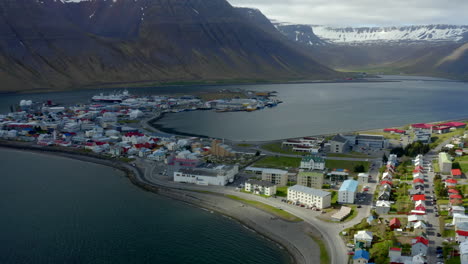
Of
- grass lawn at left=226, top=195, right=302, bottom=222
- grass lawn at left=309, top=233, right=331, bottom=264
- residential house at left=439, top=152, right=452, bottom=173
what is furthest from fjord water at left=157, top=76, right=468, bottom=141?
grass lawn at left=309, top=233, right=331, bottom=264

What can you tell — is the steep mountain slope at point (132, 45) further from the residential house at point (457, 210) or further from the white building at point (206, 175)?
the residential house at point (457, 210)

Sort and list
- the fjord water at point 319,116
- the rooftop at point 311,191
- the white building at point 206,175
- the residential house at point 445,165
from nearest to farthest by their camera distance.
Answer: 1. the rooftop at point 311,191
2. the white building at point 206,175
3. the residential house at point 445,165
4. the fjord water at point 319,116

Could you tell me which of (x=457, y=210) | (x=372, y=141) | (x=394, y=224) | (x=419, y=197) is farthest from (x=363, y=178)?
(x=372, y=141)

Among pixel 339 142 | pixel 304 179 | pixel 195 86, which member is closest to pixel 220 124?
pixel 339 142

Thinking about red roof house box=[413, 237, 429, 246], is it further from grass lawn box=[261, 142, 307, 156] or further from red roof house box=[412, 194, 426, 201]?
grass lawn box=[261, 142, 307, 156]

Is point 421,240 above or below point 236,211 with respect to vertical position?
above

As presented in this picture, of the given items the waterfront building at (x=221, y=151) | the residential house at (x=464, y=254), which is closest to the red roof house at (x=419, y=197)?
the residential house at (x=464, y=254)

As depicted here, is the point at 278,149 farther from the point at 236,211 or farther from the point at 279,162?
the point at 236,211
